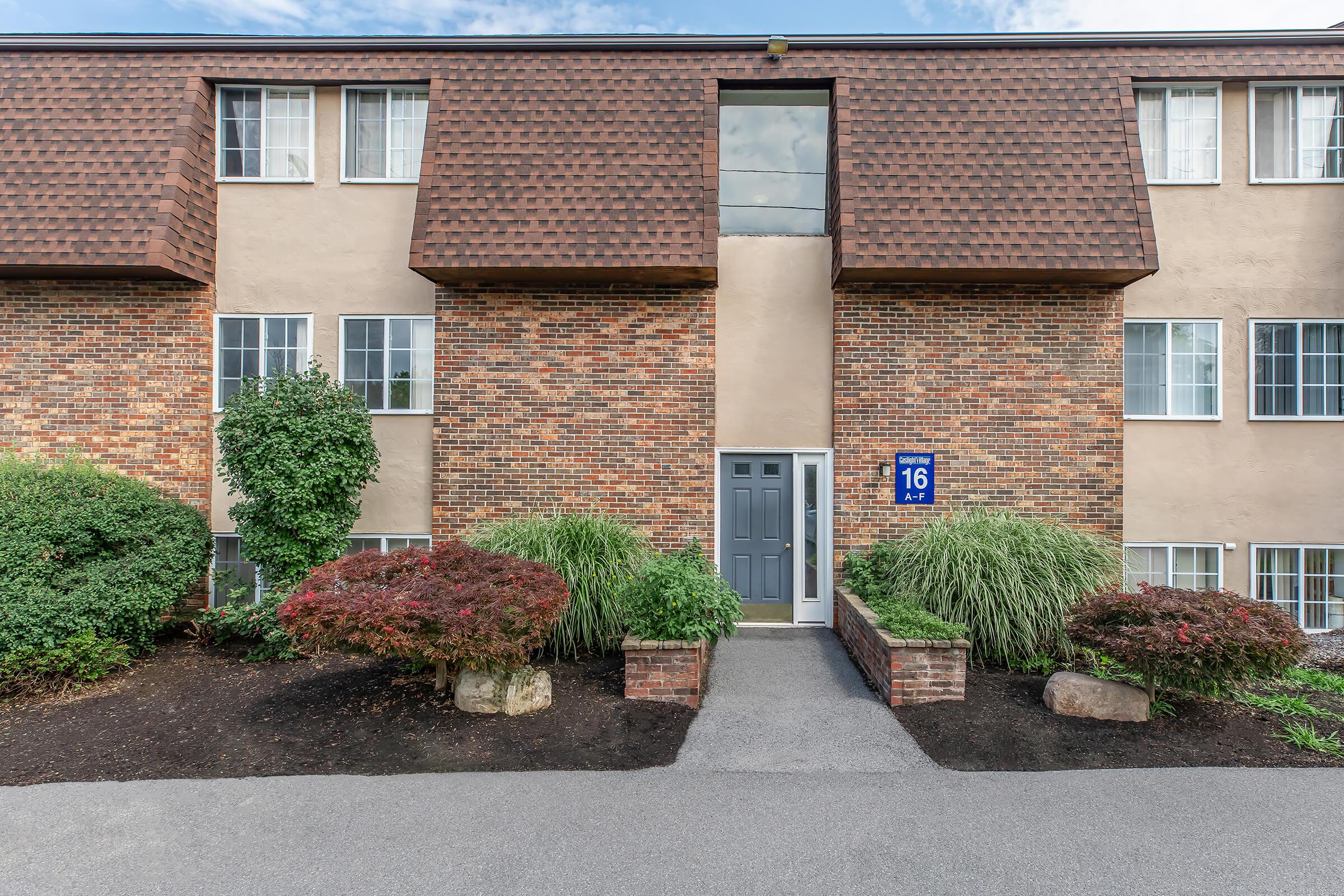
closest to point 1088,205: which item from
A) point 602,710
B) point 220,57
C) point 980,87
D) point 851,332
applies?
point 980,87

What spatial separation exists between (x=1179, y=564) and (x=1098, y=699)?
4015 mm

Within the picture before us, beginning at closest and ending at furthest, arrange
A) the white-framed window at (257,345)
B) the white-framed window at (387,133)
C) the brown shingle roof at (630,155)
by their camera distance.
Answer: the brown shingle roof at (630,155) → the white-framed window at (257,345) → the white-framed window at (387,133)

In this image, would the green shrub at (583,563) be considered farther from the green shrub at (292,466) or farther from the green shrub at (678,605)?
the green shrub at (292,466)

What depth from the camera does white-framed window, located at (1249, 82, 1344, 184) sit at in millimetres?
8344

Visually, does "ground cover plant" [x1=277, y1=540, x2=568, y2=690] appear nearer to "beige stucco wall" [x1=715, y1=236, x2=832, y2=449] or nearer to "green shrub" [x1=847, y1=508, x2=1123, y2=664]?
"beige stucco wall" [x1=715, y1=236, x2=832, y2=449]

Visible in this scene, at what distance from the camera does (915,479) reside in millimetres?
8227

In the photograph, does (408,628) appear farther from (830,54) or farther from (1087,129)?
(1087,129)

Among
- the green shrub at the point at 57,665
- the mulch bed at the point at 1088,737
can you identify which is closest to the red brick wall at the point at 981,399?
the mulch bed at the point at 1088,737

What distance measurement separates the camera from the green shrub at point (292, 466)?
7102mm

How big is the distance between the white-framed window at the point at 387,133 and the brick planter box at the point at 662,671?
662cm

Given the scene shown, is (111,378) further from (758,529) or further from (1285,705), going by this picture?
(1285,705)

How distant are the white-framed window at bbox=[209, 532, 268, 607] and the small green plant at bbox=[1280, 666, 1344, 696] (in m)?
10.6

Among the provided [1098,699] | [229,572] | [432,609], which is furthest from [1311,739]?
[229,572]

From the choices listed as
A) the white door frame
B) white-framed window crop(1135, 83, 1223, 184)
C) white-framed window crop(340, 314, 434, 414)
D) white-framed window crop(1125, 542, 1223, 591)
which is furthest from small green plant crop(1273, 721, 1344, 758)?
white-framed window crop(340, 314, 434, 414)
